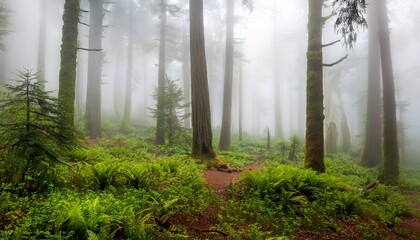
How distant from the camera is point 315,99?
30.1 ft

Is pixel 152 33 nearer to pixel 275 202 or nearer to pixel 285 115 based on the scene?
pixel 275 202

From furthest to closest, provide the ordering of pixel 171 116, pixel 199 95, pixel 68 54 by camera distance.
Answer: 1. pixel 171 116
2. pixel 199 95
3. pixel 68 54

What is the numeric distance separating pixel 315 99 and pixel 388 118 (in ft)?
16.2

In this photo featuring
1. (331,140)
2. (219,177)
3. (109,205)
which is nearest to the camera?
(109,205)

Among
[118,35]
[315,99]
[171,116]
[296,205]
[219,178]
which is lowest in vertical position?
[296,205]

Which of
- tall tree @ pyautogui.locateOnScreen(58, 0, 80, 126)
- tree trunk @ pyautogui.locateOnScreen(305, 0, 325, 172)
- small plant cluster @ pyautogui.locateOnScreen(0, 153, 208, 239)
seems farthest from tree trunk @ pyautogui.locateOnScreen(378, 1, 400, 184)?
tall tree @ pyautogui.locateOnScreen(58, 0, 80, 126)

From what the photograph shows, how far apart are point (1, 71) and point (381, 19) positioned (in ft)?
115

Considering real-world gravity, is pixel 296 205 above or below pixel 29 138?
below

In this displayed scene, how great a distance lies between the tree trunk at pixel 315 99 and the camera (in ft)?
29.8

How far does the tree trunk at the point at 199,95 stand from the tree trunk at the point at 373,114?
35.3 ft

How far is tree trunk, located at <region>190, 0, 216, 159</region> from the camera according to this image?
32.8 ft

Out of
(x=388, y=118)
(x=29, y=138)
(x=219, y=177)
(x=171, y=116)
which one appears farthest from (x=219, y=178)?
(x=388, y=118)

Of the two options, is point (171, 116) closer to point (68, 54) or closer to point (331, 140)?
point (68, 54)

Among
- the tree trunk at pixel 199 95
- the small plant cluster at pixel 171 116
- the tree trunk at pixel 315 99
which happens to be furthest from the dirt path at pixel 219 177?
the small plant cluster at pixel 171 116
